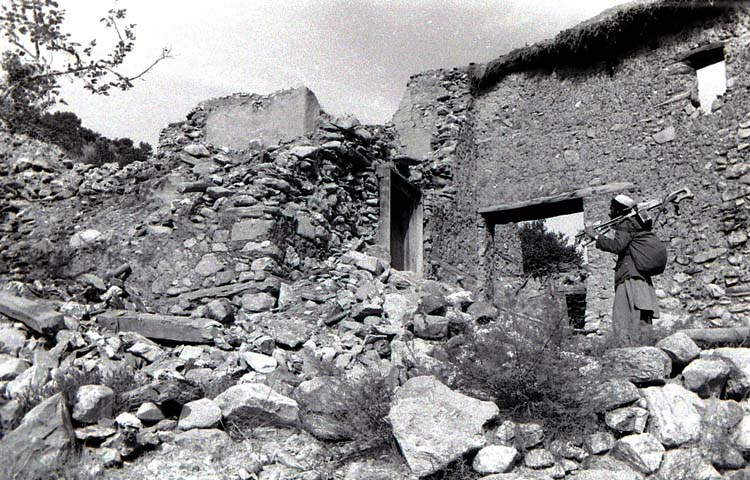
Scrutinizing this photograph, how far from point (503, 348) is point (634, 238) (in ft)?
6.53

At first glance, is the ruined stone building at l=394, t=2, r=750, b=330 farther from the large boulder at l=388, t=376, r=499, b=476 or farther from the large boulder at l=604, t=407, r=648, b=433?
the large boulder at l=388, t=376, r=499, b=476

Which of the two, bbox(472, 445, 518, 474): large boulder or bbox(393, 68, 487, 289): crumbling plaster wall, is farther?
bbox(393, 68, 487, 289): crumbling plaster wall

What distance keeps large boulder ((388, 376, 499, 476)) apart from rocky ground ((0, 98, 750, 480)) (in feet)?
0.04

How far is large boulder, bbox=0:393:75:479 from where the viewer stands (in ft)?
11.0

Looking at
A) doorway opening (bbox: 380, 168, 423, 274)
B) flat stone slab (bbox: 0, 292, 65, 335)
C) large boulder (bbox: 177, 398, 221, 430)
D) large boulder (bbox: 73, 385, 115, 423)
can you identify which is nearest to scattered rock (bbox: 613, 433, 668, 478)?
large boulder (bbox: 177, 398, 221, 430)

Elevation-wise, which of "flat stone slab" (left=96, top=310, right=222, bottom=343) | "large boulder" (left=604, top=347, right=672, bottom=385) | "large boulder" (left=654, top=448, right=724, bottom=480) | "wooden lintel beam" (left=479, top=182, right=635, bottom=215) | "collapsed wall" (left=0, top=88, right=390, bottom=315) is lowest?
"large boulder" (left=654, top=448, right=724, bottom=480)

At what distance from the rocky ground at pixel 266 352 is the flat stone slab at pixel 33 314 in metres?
0.02

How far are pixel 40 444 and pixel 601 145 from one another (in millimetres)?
8549

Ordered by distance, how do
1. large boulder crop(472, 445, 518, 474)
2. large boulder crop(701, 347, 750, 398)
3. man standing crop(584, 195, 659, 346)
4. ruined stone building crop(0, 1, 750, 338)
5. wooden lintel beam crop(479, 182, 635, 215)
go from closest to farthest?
large boulder crop(472, 445, 518, 474), large boulder crop(701, 347, 750, 398), man standing crop(584, 195, 659, 346), ruined stone building crop(0, 1, 750, 338), wooden lintel beam crop(479, 182, 635, 215)

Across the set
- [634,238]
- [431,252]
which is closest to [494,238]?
[431,252]

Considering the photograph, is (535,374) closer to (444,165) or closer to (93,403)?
(93,403)

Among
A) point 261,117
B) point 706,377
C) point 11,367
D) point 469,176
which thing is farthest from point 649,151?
point 11,367

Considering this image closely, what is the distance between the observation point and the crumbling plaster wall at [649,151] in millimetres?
8492

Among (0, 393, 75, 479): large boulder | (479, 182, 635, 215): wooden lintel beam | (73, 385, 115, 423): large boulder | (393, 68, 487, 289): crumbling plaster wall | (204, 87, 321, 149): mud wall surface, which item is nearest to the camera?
(0, 393, 75, 479): large boulder
